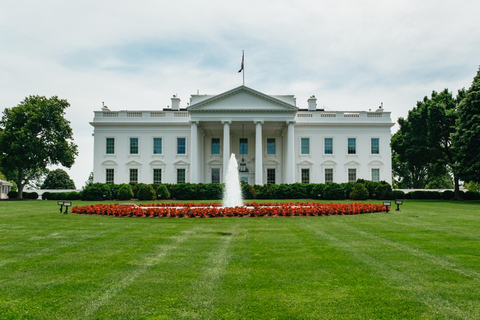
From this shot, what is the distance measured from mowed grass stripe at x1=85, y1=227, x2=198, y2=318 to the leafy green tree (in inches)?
2327

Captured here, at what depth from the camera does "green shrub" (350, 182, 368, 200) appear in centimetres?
3272

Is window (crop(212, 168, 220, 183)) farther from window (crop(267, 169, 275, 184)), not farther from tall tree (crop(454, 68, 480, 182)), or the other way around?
tall tree (crop(454, 68, 480, 182))

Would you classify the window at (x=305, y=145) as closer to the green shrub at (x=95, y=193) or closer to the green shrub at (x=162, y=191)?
the green shrub at (x=162, y=191)

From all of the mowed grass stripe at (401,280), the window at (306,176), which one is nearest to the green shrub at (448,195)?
the window at (306,176)

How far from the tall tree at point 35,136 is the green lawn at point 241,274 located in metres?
31.8

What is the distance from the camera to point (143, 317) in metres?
5.04

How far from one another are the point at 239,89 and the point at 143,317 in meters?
35.9

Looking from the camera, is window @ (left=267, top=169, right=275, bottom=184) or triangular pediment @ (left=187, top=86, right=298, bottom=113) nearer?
triangular pediment @ (left=187, top=86, right=298, bottom=113)

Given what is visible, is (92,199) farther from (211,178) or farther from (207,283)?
(207,283)

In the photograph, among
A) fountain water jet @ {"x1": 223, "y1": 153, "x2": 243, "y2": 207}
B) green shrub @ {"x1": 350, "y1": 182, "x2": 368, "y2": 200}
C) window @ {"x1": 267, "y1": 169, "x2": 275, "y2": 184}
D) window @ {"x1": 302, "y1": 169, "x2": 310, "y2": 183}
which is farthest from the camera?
window @ {"x1": 267, "y1": 169, "x2": 275, "y2": 184}

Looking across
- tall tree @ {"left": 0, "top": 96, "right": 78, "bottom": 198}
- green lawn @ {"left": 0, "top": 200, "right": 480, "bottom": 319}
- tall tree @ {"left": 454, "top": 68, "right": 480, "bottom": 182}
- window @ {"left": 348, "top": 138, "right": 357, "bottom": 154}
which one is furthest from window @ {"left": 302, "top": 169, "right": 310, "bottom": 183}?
green lawn @ {"left": 0, "top": 200, "right": 480, "bottom": 319}

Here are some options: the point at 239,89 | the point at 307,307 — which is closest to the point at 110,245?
the point at 307,307

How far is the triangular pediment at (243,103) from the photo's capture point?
3969 centimetres

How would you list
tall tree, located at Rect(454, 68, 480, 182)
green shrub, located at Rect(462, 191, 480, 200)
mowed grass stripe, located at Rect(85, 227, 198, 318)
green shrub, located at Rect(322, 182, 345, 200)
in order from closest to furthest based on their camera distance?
mowed grass stripe, located at Rect(85, 227, 198, 318), tall tree, located at Rect(454, 68, 480, 182), green shrub, located at Rect(322, 182, 345, 200), green shrub, located at Rect(462, 191, 480, 200)
